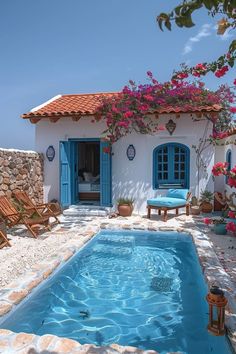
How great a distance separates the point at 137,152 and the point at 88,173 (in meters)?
4.03

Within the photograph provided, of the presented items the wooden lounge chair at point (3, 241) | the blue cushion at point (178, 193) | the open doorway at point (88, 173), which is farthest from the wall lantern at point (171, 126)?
the wooden lounge chair at point (3, 241)

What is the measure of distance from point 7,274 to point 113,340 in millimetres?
2279

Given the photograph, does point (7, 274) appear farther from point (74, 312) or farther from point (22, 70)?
point (22, 70)

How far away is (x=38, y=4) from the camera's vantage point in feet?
25.1

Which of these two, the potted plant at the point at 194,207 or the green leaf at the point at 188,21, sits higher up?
the green leaf at the point at 188,21

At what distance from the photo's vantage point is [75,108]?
11.0 meters

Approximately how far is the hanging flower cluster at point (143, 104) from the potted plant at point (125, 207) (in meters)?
2.20

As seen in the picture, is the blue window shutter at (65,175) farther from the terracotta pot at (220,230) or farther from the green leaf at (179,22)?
the green leaf at (179,22)

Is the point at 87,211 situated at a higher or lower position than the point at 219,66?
lower

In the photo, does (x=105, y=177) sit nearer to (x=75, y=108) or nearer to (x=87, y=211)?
(x=87, y=211)

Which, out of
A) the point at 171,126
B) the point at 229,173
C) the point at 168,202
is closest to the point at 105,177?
the point at 168,202

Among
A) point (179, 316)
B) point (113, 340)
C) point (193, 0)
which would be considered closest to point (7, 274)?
point (113, 340)

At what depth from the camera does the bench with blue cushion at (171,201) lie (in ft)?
30.0

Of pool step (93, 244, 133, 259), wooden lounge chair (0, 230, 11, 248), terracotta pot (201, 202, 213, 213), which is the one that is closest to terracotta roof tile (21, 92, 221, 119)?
terracotta pot (201, 202, 213, 213)
